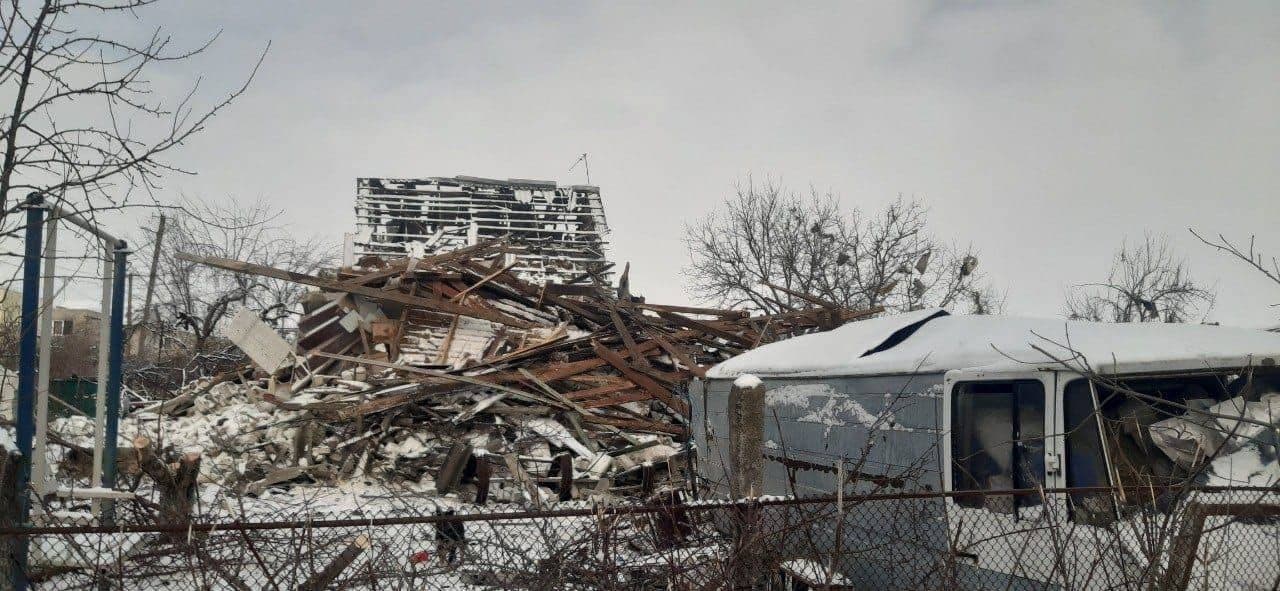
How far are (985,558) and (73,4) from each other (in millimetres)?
6239

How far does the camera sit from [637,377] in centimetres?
1527

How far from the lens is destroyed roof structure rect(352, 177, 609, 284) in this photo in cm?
2231

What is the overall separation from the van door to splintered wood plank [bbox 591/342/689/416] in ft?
30.5

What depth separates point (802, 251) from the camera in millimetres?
29438

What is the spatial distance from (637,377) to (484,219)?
9841 millimetres

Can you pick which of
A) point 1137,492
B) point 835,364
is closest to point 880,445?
point 835,364

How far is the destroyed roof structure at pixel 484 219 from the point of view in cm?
2231

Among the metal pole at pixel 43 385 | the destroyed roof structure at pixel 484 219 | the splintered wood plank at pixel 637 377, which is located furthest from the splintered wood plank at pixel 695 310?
the metal pole at pixel 43 385

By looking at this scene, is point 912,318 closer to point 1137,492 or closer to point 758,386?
point 758,386

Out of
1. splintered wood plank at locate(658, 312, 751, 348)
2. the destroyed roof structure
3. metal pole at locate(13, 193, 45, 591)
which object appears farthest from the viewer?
the destroyed roof structure

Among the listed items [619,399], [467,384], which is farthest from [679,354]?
[467,384]

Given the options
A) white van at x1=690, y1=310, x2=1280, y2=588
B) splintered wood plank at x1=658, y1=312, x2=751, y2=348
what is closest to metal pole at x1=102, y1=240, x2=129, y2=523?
white van at x1=690, y1=310, x2=1280, y2=588

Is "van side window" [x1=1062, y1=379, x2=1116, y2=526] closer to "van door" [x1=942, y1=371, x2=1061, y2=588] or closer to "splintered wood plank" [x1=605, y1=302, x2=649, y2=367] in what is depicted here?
"van door" [x1=942, y1=371, x2=1061, y2=588]

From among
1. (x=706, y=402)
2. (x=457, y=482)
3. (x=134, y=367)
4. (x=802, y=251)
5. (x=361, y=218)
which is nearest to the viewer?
(x=706, y=402)
